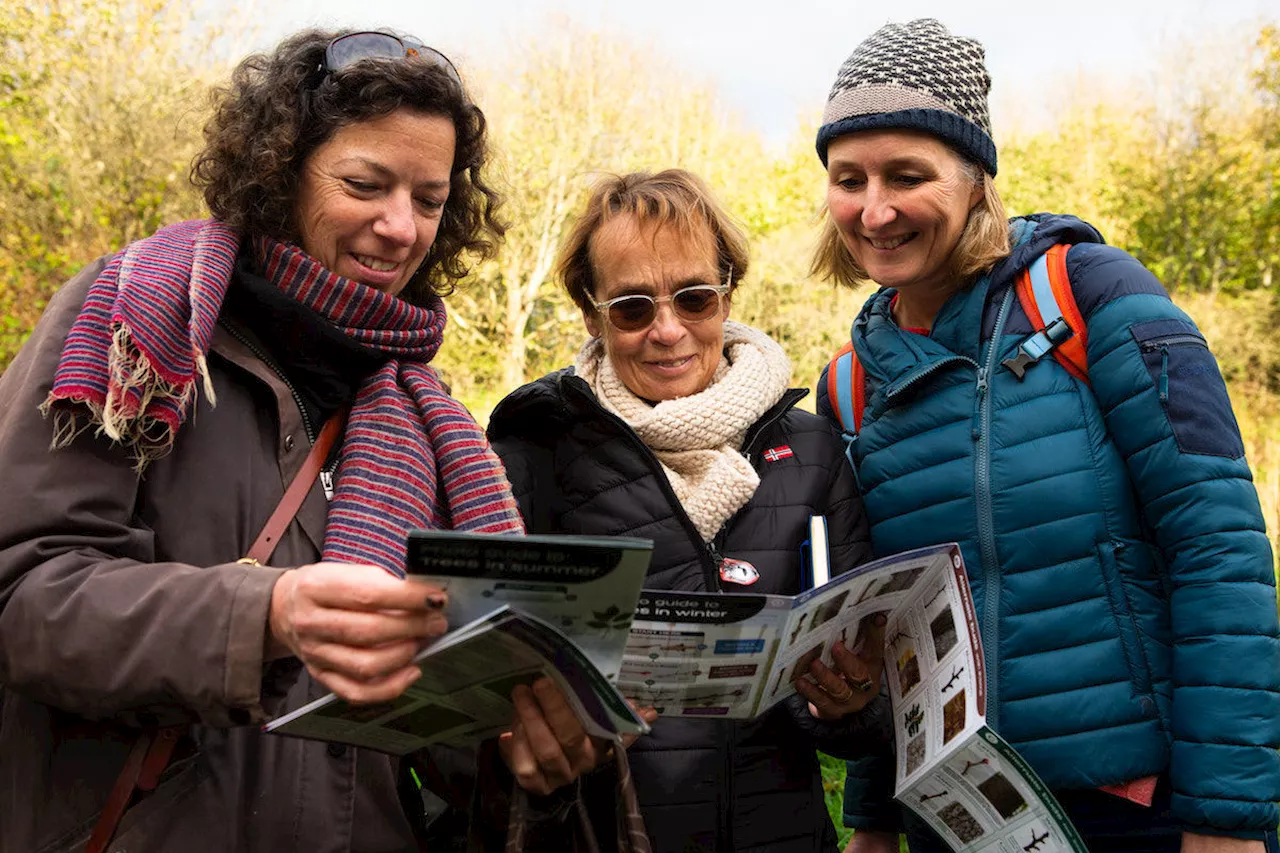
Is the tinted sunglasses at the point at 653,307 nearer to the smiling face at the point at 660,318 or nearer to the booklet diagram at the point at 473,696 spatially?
the smiling face at the point at 660,318

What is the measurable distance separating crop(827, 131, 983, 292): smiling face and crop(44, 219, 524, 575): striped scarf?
1.06 meters

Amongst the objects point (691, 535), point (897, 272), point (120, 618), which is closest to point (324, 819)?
point (120, 618)

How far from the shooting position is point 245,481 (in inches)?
67.5

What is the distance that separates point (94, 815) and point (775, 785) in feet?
4.16

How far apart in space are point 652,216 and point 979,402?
89cm

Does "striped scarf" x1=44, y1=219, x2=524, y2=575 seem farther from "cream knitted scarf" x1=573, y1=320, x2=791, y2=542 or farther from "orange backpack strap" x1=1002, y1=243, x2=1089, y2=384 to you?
"orange backpack strap" x1=1002, y1=243, x2=1089, y2=384

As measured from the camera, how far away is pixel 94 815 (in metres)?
1.54

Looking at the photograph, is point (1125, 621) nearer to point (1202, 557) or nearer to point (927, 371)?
point (1202, 557)

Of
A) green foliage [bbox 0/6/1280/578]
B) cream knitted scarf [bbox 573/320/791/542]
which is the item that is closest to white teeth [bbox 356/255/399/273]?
cream knitted scarf [bbox 573/320/791/542]

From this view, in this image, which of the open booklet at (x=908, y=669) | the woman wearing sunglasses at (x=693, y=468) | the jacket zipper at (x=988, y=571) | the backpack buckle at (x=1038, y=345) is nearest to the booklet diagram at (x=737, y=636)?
the open booklet at (x=908, y=669)

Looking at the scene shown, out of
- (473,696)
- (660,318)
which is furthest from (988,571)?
(473,696)

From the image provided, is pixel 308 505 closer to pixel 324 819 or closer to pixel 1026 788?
pixel 324 819

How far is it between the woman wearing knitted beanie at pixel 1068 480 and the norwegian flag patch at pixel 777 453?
0.20 meters

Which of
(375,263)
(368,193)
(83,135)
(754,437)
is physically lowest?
(754,437)
